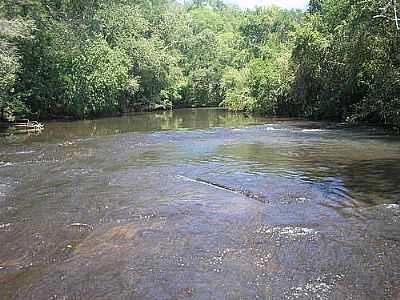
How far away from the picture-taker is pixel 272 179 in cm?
1449

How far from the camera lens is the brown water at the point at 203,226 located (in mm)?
6902

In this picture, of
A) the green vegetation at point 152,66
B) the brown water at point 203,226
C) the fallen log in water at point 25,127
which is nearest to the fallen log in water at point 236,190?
the brown water at point 203,226

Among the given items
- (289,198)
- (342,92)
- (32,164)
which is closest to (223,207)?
(289,198)

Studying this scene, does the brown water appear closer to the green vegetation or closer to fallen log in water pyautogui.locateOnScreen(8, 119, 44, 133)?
the green vegetation

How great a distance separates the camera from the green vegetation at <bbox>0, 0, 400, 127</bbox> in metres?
27.2

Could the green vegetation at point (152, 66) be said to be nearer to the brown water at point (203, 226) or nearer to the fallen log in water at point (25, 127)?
the fallen log in water at point (25, 127)

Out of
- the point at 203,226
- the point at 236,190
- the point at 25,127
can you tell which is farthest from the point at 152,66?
the point at 203,226

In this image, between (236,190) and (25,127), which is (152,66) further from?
(236,190)

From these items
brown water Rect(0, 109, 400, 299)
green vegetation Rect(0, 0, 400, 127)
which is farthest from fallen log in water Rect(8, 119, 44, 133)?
brown water Rect(0, 109, 400, 299)

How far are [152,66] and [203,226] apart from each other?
48994mm

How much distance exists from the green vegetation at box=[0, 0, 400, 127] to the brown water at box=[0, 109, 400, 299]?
9.70 m

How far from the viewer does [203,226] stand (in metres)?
9.83

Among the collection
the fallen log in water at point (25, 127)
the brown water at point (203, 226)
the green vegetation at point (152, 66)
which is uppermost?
the green vegetation at point (152, 66)

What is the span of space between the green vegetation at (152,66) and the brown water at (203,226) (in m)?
9.70
